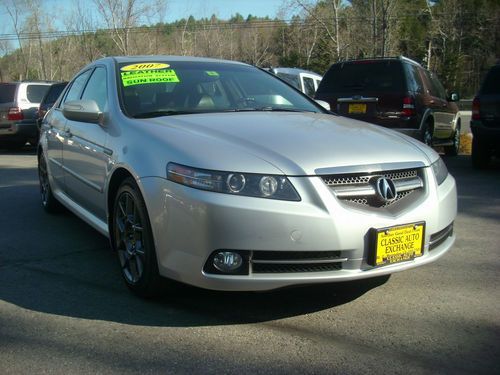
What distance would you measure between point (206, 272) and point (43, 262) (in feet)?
6.55

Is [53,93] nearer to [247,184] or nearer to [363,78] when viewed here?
[363,78]

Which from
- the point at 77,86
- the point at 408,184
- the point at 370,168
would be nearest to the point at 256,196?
the point at 370,168

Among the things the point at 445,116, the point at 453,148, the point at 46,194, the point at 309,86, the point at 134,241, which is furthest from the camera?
the point at 309,86

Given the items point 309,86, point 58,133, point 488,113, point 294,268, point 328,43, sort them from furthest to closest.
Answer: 1. point 328,43
2. point 309,86
3. point 488,113
4. point 58,133
5. point 294,268

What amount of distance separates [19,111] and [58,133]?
929cm

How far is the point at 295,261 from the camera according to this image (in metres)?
3.08

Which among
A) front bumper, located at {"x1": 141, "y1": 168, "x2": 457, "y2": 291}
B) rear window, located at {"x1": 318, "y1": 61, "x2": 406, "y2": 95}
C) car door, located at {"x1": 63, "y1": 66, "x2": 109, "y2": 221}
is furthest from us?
rear window, located at {"x1": 318, "y1": 61, "x2": 406, "y2": 95}

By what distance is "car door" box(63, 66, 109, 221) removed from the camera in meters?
4.21

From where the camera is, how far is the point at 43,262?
4555 mm

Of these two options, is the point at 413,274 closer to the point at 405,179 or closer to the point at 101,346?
the point at 405,179

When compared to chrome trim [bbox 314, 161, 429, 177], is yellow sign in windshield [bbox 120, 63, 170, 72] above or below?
above

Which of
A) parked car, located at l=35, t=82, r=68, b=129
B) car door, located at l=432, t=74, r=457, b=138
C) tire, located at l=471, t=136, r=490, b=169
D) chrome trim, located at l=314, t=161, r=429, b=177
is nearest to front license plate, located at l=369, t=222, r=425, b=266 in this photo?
chrome trim, located at l=314, t=161, r=429, b=177

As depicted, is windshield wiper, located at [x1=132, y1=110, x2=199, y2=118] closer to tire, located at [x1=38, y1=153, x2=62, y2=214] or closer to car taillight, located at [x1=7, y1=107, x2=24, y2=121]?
tire, located at [x1=38, y1=153, x2=62, y2=214]

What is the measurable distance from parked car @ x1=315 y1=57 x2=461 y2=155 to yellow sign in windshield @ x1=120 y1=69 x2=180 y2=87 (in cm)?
493
